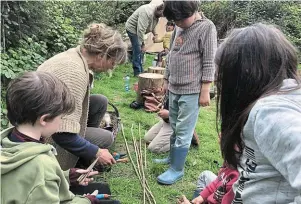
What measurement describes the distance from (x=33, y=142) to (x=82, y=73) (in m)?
0.99

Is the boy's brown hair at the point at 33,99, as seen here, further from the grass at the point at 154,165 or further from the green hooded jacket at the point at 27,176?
the grass at the point at 154,165

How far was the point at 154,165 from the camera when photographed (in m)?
3.55

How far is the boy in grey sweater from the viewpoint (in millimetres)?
2986

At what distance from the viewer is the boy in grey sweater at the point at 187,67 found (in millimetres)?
2986

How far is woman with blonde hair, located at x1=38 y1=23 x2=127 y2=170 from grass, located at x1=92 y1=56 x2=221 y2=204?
0.48 meters

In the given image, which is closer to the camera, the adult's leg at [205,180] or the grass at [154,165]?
the adult's leg at [205,180]

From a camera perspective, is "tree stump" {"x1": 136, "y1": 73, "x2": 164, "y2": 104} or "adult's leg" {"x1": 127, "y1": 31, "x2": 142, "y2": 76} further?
"adult's leg" {"x1": 127, "y1": 31, "x2": 142, "y2": 76}

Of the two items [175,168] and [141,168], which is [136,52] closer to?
[141,168]

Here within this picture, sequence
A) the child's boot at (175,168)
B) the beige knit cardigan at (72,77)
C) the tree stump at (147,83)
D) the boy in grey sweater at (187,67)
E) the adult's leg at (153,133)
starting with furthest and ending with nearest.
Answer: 1. the tree stump at (147,83)
2. the adult's leg at (153,133)
3. the child's boot at (175,168)
4. the boy in grey sweater at (187,67)
5. the beige knit cardigan at (72,77)

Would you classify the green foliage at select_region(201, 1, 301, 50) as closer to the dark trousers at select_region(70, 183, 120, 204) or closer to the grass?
the grass

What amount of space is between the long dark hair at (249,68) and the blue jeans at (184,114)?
5.25 ft

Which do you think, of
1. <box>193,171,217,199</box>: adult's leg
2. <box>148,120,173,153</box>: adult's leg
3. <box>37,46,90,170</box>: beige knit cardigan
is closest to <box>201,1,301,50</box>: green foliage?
<box>148,120,173,153</box>: adult's leg

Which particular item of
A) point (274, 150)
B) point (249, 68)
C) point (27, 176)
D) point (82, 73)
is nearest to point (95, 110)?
point (82, 73)

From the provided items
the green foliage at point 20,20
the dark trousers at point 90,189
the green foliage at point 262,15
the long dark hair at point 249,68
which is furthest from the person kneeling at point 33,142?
the green foliage at point 262,15
